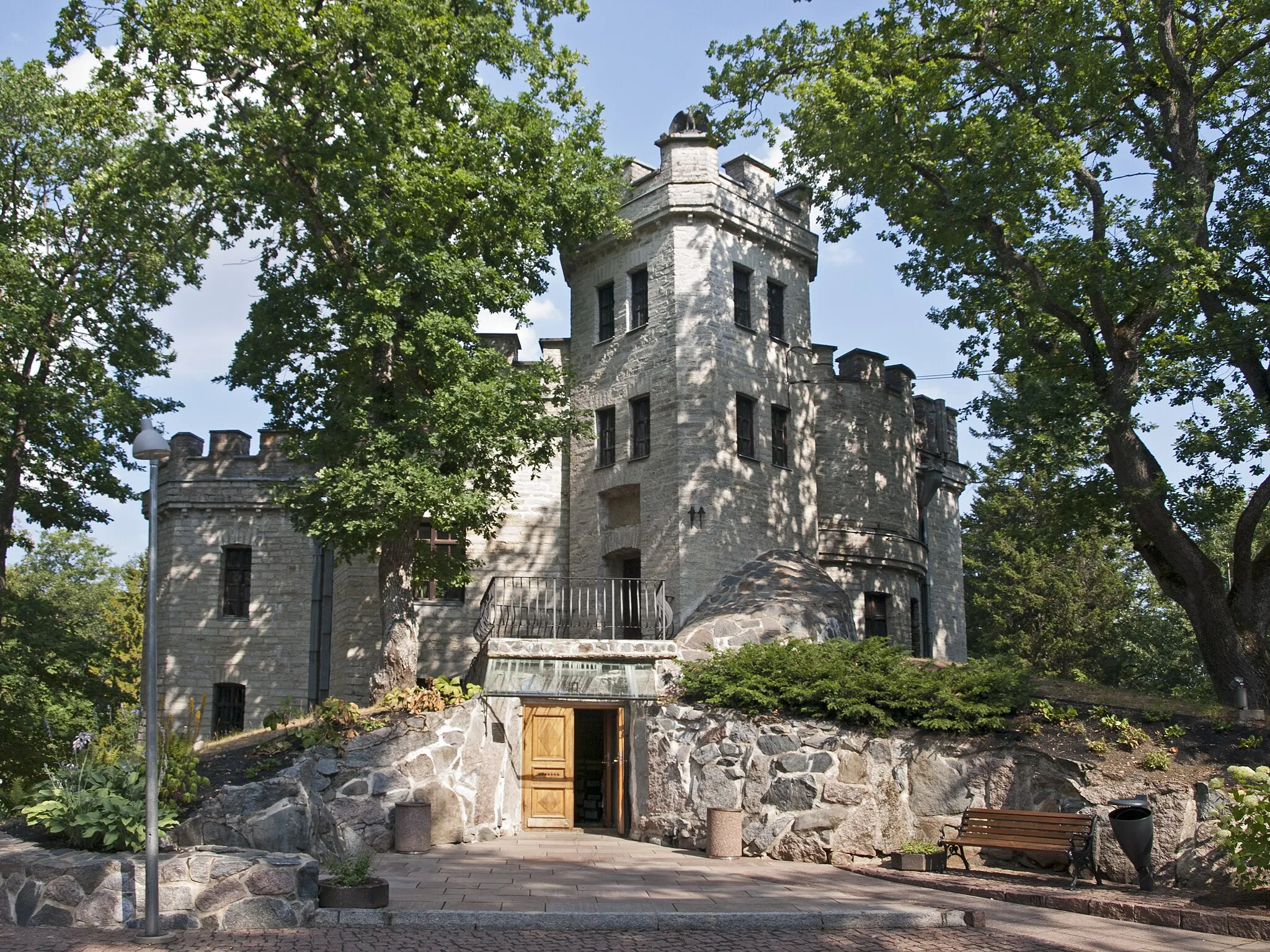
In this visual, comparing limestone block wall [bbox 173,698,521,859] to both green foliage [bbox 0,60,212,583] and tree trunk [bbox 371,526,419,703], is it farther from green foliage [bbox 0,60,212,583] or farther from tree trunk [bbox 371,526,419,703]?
green foliage [bbox 0,60,212,583]

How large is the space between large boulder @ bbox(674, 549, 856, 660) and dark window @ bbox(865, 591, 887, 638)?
9.66 feet

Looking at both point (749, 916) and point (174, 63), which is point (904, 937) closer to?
point (749, 916)

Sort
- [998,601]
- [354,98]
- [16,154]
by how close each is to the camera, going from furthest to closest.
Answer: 1. [998,601]
2. [16,154]
3. [354,98]

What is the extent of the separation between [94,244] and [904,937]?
19.7 meters

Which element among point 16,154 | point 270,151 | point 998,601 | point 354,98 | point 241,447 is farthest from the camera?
point 998,601

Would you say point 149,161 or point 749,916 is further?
point 149,161

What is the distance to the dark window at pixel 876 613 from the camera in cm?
2098

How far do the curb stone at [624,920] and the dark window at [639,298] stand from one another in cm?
1301

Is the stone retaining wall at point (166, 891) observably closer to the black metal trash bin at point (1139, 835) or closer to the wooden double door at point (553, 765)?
the wooden double door at point (553, 765)

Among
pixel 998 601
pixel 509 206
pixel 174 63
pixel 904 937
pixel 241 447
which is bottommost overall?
pixel 904 937

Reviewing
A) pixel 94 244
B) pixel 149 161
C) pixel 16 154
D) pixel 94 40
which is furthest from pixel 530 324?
pixel 16 154

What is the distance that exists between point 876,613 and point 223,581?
14.7 metres

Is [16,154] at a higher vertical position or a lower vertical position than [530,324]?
higher

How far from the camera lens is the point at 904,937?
27.9 feet
